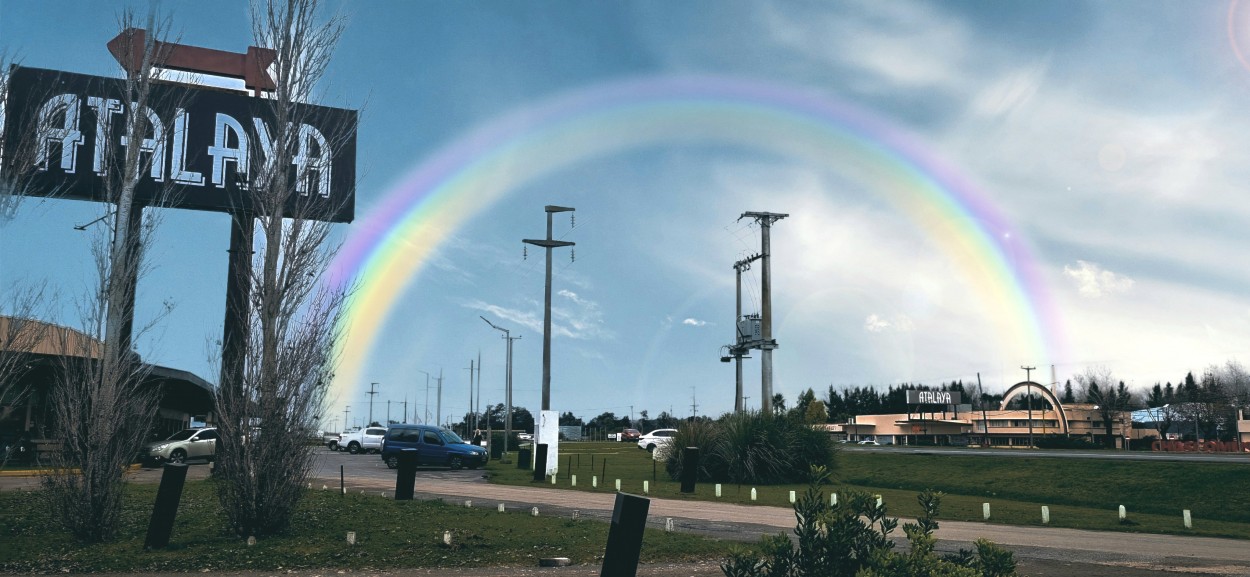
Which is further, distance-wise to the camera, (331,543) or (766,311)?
(766,311)

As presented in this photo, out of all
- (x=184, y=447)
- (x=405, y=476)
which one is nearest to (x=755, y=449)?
(x=405, y=476)

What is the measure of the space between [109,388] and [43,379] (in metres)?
27.4

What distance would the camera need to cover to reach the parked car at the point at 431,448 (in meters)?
38.0

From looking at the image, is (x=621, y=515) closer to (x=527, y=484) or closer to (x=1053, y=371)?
(x=527, y=484)

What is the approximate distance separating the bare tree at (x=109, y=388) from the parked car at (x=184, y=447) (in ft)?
72.6

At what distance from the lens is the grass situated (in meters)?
21.5

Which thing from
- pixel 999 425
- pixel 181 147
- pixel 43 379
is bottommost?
pixel 999 425

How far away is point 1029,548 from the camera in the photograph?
14.4 m

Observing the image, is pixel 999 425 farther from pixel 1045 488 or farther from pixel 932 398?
pixel 1045 488

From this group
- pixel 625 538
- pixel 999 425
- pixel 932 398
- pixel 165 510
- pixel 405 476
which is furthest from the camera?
pixel 932 398

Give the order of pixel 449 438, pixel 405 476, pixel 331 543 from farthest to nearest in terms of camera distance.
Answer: pixel 449 438
pixel 405 476
pixel 331 543

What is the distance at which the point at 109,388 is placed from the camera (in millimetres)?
12570

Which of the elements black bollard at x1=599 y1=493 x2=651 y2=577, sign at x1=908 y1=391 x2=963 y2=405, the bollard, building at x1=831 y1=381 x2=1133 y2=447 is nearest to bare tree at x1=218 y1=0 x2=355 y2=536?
black bollard at x1=599 y1=493 x2=651 y2=577

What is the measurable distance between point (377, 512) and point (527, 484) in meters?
13.9
